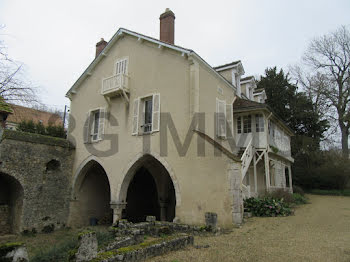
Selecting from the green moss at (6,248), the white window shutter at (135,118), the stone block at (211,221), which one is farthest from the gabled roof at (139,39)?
the green moss at (6,248)

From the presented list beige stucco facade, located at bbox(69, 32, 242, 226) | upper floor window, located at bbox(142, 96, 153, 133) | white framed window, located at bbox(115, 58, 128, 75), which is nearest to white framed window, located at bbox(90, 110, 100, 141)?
beige stucco facade, located at bbox(69, 32, 242, 226)

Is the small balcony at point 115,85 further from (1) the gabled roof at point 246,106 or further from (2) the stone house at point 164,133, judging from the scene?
(1) the gabled roof at point 246,106

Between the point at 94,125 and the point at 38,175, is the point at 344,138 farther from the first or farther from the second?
the point at 38,175

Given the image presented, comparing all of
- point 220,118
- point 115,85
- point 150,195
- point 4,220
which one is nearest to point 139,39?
point 115,85

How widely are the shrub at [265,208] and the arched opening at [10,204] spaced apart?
10813 mm

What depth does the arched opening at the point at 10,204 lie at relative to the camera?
12258mm

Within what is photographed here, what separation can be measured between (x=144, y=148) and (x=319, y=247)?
7.47 metres

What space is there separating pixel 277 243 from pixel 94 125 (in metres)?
11.2

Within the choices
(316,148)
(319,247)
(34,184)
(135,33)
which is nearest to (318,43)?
(316,148)

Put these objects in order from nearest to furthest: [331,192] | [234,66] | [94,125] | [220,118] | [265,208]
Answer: [265,208], [220,118], [94,125], [234,66], [331,192]

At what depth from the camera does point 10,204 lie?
12.9m

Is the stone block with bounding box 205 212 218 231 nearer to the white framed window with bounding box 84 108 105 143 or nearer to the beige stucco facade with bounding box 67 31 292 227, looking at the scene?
the beige stucco facade with bounding box 67 31 292 227

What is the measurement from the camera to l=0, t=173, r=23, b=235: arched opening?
1226cm

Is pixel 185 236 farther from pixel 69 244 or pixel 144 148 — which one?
pixel 144 148
